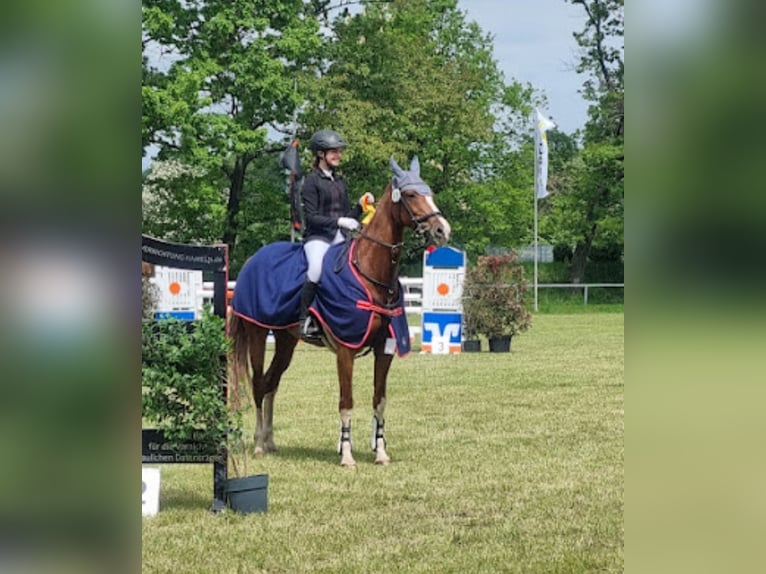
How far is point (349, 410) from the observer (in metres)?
7.93

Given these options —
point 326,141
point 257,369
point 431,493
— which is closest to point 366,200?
point 326,141

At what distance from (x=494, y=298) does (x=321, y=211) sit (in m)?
9.91

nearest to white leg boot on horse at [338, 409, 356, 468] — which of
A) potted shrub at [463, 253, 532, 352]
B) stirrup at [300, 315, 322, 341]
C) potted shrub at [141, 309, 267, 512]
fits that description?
stirrup at [300, 315, 322, 341]

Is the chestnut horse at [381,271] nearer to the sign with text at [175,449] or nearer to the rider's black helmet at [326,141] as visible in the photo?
the rider's black helmet at [326,141]

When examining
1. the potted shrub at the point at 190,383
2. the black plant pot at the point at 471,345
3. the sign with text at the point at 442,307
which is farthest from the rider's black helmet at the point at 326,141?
the black plant pot at the point at 471,345

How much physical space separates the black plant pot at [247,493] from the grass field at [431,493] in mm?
92

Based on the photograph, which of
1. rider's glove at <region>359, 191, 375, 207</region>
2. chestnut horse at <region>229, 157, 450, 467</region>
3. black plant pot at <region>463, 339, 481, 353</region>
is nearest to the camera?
chestnut horse at <region>229, 157, 450, 467</region>

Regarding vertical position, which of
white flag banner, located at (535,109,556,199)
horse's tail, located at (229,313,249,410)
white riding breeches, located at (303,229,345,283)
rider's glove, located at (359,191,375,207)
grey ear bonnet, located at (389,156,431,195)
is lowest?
horse's tail, located at (229,313,249,410)

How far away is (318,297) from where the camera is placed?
8.05m

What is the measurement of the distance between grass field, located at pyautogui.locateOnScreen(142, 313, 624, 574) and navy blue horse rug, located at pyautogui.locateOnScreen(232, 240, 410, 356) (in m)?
1.11

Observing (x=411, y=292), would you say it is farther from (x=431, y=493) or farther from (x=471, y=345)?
(x=431, y=493)

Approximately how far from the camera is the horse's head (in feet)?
25.6

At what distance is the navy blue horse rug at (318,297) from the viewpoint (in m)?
7.89

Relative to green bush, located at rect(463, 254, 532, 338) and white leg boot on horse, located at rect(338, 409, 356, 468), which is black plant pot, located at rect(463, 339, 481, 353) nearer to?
green bush, located at rect(463, 254, 532, 338)
